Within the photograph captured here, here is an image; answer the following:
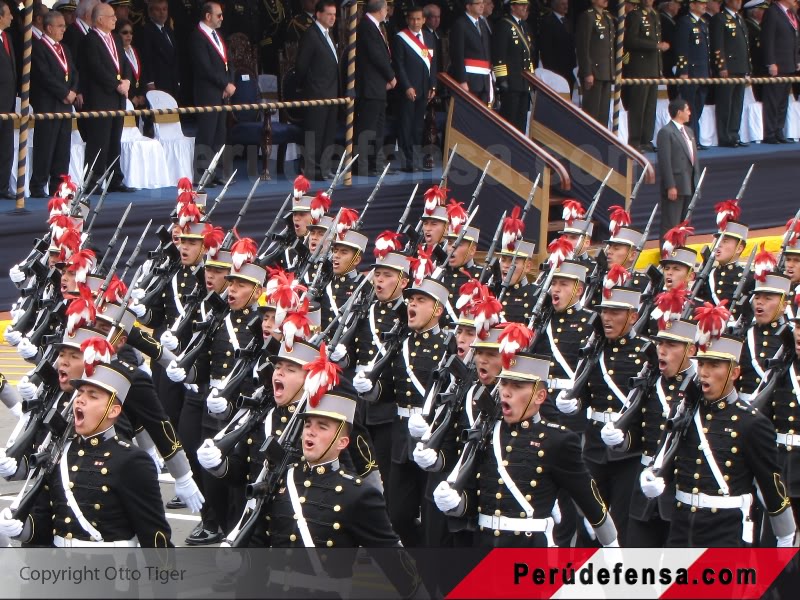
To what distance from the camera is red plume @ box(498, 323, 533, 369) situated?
6184 millimetres

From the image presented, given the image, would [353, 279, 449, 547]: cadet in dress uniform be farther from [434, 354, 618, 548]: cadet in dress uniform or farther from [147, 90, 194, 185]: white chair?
[147, 90, 194, 185]: white chair

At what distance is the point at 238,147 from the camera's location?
1423cm

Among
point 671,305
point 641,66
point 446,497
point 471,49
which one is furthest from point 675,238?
point 641,66

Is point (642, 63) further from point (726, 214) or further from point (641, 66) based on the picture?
point (726, 214)

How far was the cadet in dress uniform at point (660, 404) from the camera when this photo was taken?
22.5 feet

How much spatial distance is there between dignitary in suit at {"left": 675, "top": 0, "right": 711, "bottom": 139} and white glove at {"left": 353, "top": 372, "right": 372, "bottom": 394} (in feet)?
30.3

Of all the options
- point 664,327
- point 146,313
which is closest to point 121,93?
point 146,313

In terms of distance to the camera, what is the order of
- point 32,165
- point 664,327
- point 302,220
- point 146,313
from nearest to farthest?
point 664,327
point 146,313
point 302,220
point 32,165

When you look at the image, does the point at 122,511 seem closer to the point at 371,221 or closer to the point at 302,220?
the point at 302,220

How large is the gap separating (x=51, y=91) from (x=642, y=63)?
648 centimetres

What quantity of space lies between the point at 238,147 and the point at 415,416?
7.65m

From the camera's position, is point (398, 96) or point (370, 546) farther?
point (398, 96)

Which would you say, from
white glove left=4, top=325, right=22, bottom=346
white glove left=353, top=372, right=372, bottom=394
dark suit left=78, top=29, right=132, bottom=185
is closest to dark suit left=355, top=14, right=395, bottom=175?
dark suit left=78, top=29, right=132, bottom=185

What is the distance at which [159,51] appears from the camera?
13586 mm
